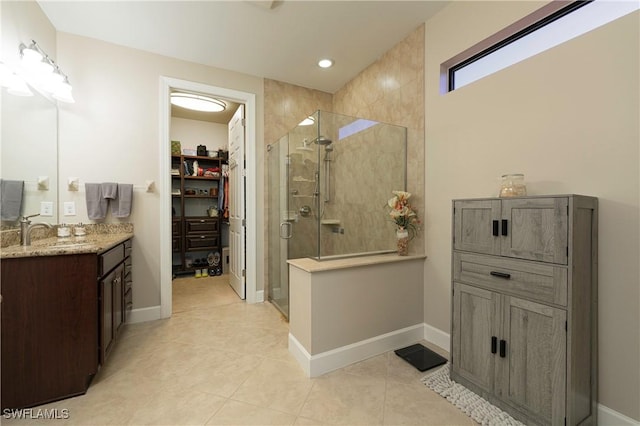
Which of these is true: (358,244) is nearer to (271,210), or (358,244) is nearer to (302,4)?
(271,210)

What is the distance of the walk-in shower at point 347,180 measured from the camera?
8.19ft

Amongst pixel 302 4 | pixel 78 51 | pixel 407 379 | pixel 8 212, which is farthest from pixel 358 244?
pixel 78 51

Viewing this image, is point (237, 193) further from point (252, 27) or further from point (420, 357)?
point (420, 357)

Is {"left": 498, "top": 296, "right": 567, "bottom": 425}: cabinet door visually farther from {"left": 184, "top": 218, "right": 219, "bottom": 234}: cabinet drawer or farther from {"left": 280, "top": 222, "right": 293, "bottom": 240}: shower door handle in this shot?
{"left": 184, "top": 218, "right": 219, "bottom": 234}: cabinet drawer

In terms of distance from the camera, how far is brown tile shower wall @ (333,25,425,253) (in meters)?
2.45

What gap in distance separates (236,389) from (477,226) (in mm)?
1852

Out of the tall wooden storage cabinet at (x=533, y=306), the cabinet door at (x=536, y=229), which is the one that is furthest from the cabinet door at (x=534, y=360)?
the cabinet door at (x=536, y=229)

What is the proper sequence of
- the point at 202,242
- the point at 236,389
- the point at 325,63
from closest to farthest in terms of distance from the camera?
the point at 236,389 < the point at 325,63 < the point at 202,242

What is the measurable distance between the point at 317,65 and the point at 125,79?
1.99 m

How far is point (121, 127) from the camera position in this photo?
270cm

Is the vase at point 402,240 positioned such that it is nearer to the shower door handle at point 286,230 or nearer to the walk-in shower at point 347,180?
the walk-in shower at point 347,180

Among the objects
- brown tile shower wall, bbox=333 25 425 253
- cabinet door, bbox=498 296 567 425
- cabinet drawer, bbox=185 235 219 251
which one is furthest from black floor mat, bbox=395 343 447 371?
cabinet drawer, bbox=185 235 219 251

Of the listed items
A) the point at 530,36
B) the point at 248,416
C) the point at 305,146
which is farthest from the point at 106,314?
the point at 530,36

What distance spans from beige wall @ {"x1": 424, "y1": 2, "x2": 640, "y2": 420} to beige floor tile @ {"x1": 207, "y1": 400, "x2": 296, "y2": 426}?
1.49m
